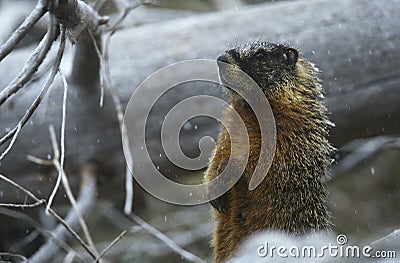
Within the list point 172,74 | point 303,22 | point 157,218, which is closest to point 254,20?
point 303,22

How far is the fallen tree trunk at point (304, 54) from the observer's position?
287 cm

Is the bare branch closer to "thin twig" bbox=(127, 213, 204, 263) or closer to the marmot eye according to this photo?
"thin twig" bbox=(127, 213, 204, 263)

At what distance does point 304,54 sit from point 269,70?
2.93ft

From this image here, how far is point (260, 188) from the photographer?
1.91 metres

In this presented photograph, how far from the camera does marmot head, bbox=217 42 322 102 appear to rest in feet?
6.56

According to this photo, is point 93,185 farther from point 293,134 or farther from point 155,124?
point 293,134

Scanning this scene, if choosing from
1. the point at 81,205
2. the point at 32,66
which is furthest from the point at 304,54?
the point at 32,66

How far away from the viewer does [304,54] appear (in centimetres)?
289

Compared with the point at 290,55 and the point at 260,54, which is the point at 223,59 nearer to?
the point at 260,54

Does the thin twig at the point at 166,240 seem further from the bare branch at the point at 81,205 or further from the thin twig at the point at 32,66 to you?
the thin twig at the point at 32,66

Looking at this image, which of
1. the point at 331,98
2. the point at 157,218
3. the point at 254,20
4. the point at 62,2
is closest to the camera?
the point at 62,2

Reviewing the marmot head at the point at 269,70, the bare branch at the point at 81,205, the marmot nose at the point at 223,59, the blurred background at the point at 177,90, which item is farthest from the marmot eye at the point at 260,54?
the bare branch at the point at 81,205

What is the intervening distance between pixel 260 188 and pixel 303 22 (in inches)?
52.0

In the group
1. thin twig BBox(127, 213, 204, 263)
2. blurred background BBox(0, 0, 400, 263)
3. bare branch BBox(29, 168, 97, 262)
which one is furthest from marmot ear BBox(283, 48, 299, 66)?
bare branch BBox(29, 168, 97, 262)
